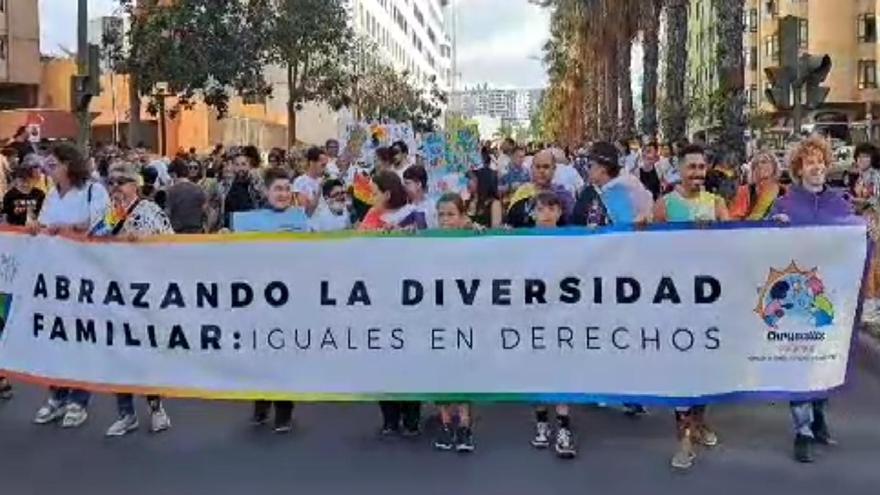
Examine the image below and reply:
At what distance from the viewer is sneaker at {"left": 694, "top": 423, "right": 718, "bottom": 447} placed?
797 cm

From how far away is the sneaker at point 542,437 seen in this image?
7.95 m

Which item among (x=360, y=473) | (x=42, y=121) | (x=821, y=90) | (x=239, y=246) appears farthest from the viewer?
(x=42, y=121)

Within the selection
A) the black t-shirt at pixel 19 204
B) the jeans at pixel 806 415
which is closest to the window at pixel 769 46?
the black t-shirt at pixel 19 204

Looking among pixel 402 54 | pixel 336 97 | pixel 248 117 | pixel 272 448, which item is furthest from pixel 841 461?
pixel 402 54

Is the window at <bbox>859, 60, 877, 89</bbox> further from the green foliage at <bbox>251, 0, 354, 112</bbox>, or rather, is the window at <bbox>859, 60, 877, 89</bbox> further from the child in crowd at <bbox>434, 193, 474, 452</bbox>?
the child in crowd at <bbox>434, 193, 474, 452</bbox>

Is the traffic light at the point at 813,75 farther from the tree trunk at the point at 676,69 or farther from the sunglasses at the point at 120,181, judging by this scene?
the tree trunk at the point at 676,69

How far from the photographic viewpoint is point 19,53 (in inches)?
2377

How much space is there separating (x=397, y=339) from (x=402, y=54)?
125862 millimetres

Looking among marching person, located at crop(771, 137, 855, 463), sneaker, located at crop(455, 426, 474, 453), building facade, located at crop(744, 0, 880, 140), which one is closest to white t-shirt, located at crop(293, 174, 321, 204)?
sneaker, located at crop(455, 426, 474, 453)

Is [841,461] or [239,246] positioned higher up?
[239,246]

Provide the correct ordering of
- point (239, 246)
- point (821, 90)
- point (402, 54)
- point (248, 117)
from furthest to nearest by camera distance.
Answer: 1. point (402, 54)
2. point (248, 117)
3. point (821, 90)
4. point (239, 246)

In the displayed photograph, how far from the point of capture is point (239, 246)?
26.3 feet

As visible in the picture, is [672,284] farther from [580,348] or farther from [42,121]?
[42,121]

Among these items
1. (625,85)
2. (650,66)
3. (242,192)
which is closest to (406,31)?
(625,85)
